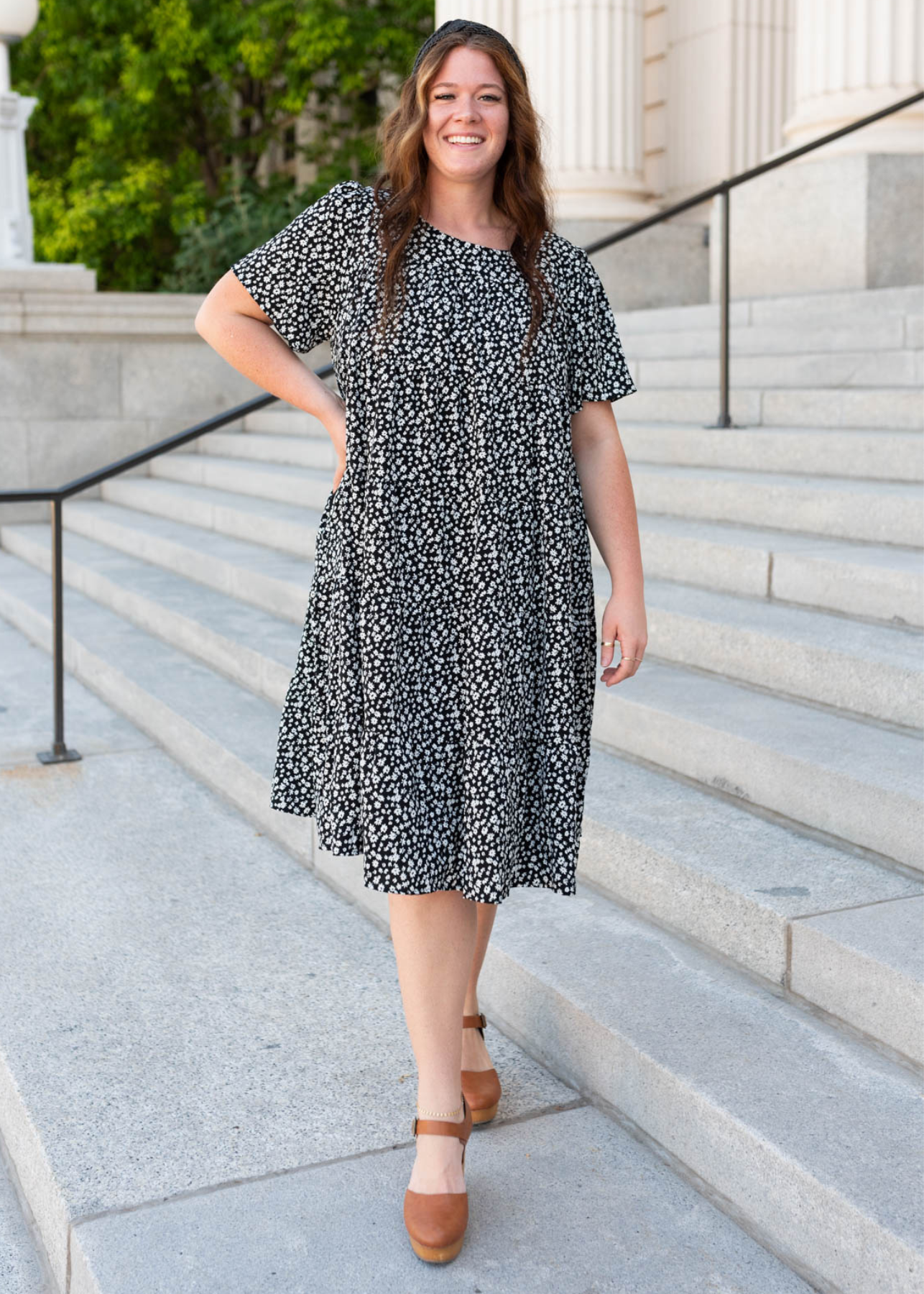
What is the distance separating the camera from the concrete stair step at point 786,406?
18.4 feet

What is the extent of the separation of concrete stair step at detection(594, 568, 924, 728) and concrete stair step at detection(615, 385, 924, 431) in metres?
1.02

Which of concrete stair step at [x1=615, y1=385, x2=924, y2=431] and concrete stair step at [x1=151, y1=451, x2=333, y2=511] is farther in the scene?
concrete stair step at [x1=151, y1=451, x2=333, y2=511]

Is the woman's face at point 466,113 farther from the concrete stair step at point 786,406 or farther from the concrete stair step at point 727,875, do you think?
the concrete stair step at point 786,406

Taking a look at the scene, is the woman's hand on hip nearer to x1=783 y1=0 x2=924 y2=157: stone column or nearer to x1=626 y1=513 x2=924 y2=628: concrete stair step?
x1=626 y1=513 x2=924 y2=628: concrete stair step

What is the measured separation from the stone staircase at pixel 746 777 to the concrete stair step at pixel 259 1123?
0.42 feet

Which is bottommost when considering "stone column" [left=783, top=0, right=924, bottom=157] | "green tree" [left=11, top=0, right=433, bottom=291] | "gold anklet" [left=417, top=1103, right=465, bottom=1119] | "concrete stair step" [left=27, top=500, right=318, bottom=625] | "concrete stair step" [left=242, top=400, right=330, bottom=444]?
"gold anklet" [left=417, top=1103, right=465, bottom=1119]

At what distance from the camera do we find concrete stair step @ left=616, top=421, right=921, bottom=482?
5195mm

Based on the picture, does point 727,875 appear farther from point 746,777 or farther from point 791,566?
point 791,566

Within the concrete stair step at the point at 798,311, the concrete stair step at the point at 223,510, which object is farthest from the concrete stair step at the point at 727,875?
the concrete stair step at the point at 798,311

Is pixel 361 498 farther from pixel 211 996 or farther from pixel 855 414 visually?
Answer: pixel 855 414

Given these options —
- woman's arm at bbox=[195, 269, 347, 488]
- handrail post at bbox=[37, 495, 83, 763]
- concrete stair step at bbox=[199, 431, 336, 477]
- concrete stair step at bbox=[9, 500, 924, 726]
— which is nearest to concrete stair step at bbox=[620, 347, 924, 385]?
concrete stair step at bbox=[9, 500, 924, 726]

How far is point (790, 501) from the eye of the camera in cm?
513

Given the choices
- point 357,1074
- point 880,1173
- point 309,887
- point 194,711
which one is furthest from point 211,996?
point 194,711

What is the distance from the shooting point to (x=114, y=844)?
14.4ft
